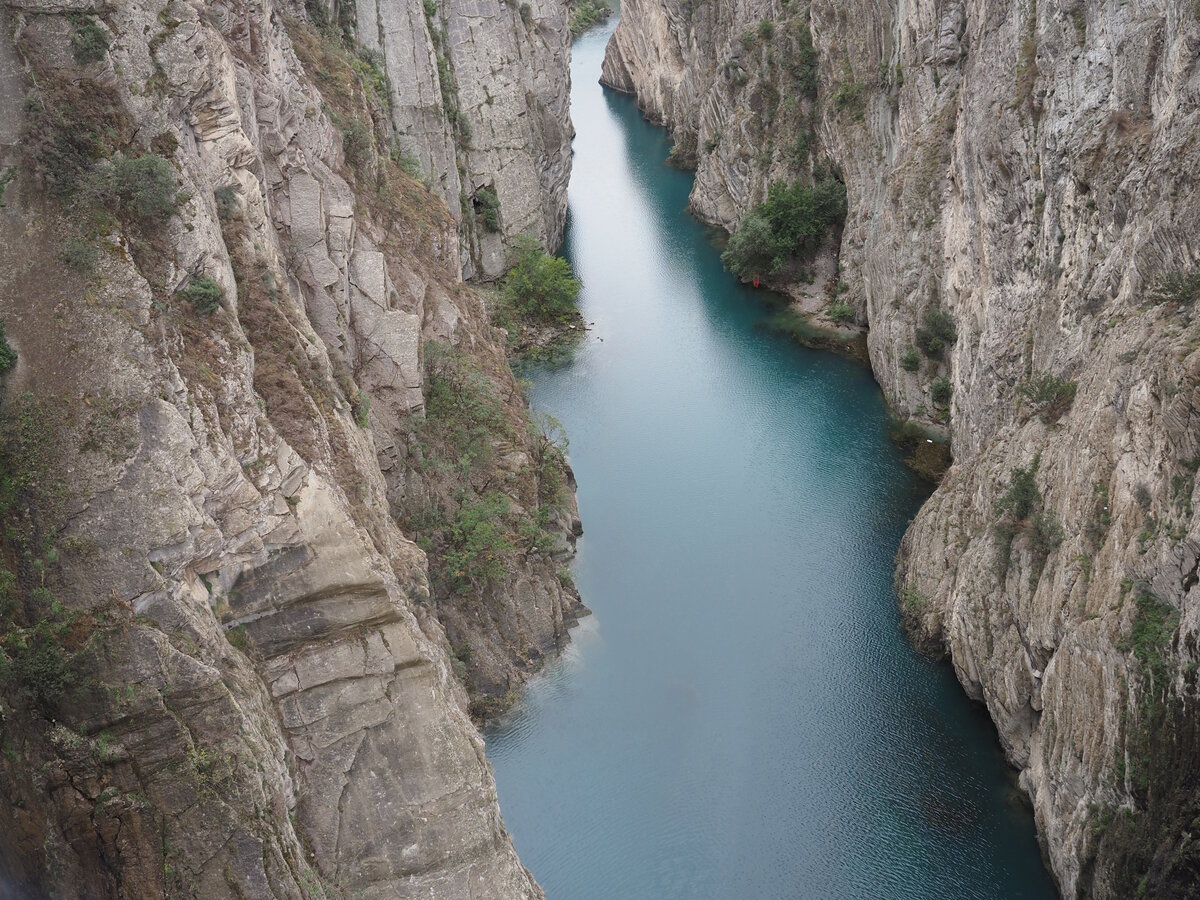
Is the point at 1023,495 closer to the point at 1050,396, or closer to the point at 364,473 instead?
the point at 1050,396

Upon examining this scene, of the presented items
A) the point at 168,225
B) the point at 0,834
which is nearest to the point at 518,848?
the point at 0,834

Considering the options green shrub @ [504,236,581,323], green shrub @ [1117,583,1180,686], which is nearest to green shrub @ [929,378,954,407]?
green shrub @ [504,236,581,323]

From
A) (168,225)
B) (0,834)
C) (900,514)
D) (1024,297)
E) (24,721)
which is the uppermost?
(168,225)

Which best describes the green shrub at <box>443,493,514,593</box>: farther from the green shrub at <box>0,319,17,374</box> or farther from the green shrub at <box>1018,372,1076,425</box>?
Answer: the green shrub at <box>1018,372,1076,425</box>

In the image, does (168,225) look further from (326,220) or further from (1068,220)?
(1068,220)

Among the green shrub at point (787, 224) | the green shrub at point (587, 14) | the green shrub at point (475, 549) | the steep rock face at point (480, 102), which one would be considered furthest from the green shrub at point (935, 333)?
the green shrub at point (587, 14)

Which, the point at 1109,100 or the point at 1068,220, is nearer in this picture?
the point at 1109,100

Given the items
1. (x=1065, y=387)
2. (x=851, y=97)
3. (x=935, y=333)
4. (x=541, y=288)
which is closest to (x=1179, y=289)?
(x=1065, y=387)
